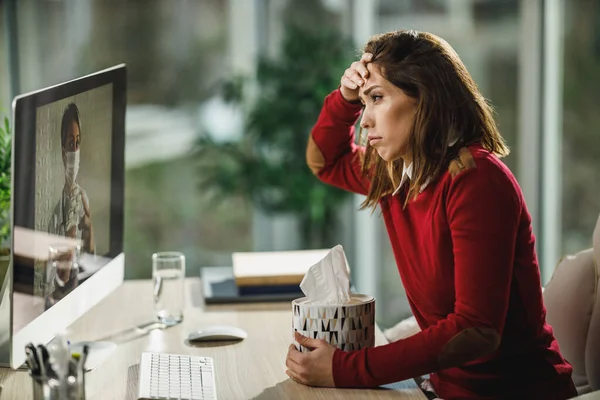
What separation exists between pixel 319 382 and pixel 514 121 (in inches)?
101

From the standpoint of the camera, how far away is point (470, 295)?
1.25 metres

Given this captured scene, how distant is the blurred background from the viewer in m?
3.27

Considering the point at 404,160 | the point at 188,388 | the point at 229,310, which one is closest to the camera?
the point at 188,388

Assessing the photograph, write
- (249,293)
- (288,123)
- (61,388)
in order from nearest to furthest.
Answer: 1. (61,388)
2. (249,293)
3. (288,123)

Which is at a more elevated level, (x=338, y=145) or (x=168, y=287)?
(x=338, y=145)

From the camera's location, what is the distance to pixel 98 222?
162cm

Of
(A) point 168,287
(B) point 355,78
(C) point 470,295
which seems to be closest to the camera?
(C) point 470,295

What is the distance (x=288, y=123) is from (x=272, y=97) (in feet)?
0.49

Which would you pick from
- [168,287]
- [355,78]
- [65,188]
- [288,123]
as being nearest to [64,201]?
[65,188]

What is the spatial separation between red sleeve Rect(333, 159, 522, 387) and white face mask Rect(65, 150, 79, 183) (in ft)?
1.77

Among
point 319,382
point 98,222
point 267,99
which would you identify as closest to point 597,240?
point 319,382

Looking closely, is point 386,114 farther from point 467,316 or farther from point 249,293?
point 249,293

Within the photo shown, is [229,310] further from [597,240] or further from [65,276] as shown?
[597,240]

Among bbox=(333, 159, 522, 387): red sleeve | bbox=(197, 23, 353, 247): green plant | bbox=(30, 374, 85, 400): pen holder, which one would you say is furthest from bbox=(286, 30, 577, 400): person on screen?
bbox=(197, 23, 353, 247): green plant
